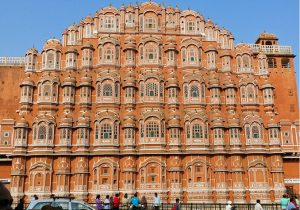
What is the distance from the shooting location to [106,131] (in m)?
33.8

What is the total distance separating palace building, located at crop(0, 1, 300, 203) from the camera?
32844 millimetres

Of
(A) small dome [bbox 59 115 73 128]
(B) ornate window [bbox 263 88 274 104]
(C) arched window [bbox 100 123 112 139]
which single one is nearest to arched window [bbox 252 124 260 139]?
(B) ornate window [bbox 263 88 274 104]

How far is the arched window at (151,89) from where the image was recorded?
35219 millimetres

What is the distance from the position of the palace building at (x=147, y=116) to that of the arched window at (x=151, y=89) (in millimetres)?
98

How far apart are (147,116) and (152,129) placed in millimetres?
1311

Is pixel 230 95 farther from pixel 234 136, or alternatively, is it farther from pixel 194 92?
pixel 234 136

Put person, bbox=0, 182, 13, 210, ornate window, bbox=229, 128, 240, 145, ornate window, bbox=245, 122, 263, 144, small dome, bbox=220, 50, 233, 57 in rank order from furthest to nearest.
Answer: small dome, bbox=220, 50, 233, 57, ornate window, bbox=245, 122, 263, 144, ornate window, bbox=229, 128, 240, 145, person, bbox=0, 182, 13, 210

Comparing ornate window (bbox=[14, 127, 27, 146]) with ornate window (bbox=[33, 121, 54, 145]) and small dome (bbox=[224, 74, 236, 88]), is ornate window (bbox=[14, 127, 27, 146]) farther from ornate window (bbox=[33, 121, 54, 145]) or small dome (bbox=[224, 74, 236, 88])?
small dome (bbox=[224, 74, 236, 88])

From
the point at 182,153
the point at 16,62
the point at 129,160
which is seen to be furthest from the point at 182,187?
the point at 16,62

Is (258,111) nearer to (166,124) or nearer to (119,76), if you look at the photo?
(166,124)

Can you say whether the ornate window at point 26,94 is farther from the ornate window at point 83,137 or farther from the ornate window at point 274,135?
the ornate window at point 274,135

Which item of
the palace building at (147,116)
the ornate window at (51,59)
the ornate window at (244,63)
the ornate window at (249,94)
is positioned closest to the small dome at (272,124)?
the palace building at (147,116)

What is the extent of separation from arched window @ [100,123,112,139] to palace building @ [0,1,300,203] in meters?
0.09

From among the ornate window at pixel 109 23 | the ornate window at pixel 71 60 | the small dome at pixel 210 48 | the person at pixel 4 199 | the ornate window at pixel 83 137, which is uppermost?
the ornate window at pixel 109 23
